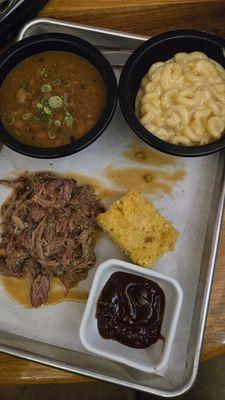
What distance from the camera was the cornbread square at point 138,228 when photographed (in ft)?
7.02

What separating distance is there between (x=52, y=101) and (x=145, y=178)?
1.91 ft

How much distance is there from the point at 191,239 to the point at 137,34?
112 centimetres

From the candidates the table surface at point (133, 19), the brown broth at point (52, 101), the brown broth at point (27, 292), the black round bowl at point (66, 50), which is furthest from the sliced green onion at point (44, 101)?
the brown broth at point (27, 292)

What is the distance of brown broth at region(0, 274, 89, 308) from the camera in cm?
223

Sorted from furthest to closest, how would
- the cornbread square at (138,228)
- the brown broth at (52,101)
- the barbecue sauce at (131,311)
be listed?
the brown broth at (52,101)
the cornbread square at (138,228)
the barbecue sauce at (131,311)

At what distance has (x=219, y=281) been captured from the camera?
7.15 feet

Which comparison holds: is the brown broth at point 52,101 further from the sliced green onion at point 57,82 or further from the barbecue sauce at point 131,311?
the barbecue sauce at point 131,311

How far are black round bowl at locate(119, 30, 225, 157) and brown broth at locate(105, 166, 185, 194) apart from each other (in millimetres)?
255

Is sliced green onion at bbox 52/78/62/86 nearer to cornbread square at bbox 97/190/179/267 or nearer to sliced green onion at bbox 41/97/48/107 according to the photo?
sliced green onion at bbox 41/97/48/107

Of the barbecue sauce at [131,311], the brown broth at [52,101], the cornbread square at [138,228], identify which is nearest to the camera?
the barbecue sauce at [131,311]

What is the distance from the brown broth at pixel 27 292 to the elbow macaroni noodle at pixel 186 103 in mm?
829

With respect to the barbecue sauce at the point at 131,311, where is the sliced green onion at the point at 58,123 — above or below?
A: above

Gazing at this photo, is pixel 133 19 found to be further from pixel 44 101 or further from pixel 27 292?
pixel 27 292

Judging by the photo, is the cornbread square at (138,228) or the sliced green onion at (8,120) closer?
the cornbread square at (138,228)
